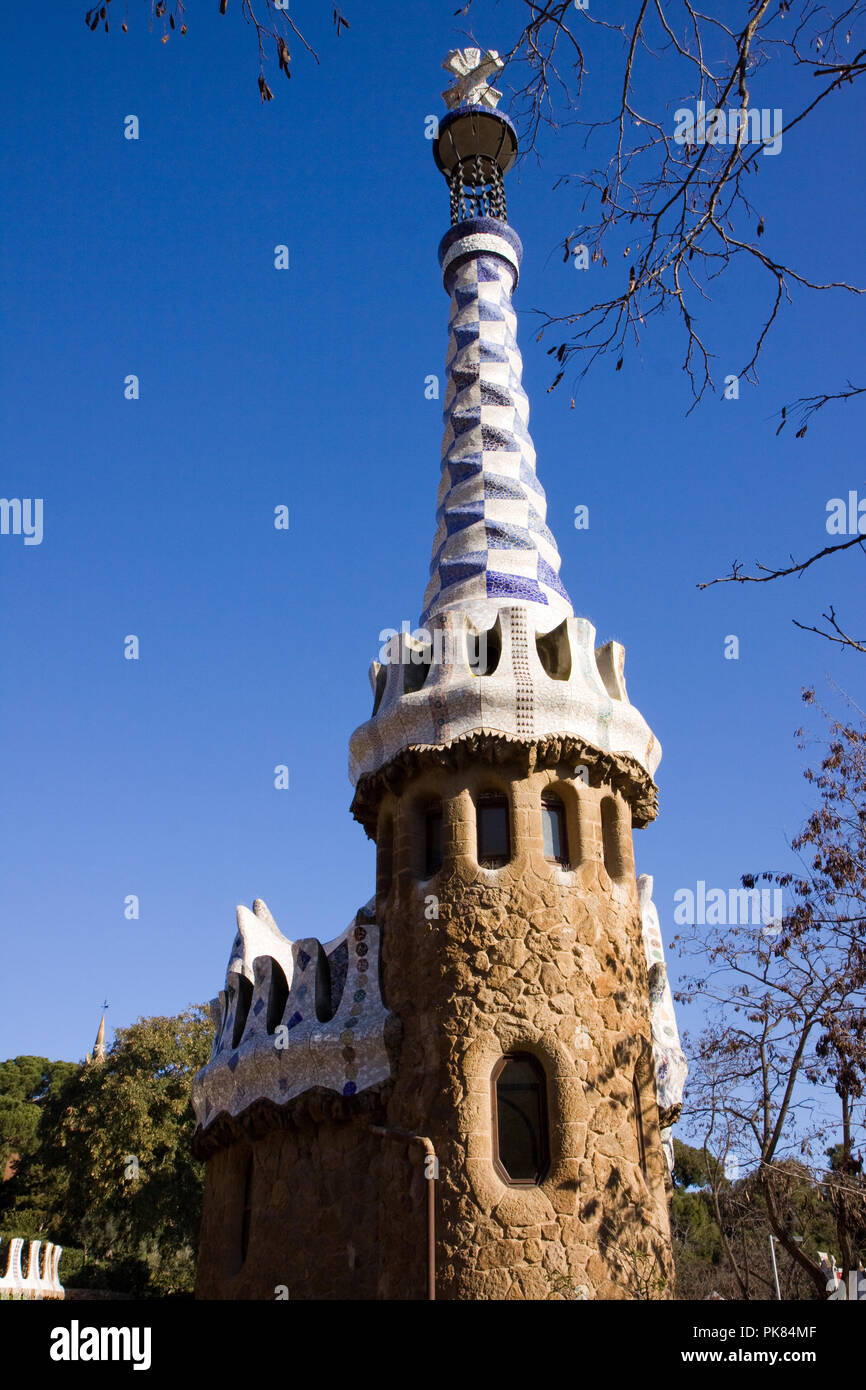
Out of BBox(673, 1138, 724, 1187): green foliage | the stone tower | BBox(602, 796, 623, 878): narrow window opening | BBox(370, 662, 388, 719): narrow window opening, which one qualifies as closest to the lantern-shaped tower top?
the stone tower

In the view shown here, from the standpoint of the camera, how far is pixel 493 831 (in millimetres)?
8641

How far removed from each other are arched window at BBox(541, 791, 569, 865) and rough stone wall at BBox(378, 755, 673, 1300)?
9 centimetres

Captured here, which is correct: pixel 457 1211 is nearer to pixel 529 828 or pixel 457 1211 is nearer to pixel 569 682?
pixel 529 828

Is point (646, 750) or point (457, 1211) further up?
point (646, 750)

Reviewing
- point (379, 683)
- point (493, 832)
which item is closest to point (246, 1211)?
point (493, 832)

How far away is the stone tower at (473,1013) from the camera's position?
24.5 feet

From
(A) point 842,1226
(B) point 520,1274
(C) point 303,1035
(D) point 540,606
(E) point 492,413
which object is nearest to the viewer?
(B) point 520,1274

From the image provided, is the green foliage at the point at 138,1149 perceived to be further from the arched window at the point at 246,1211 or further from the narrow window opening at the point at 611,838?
the narrow window opening at the point at 611,838

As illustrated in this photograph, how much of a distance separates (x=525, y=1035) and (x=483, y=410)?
6040mm

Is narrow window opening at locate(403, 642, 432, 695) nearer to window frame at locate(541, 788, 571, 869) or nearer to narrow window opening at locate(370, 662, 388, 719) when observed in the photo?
narrow window opening at locate(370, 662, 388, 719)

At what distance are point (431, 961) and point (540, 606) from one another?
11.0ft

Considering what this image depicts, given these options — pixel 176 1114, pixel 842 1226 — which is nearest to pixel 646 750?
pixel 842 1226

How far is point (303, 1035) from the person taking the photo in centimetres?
876

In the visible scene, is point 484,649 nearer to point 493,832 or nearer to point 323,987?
point 493,832
